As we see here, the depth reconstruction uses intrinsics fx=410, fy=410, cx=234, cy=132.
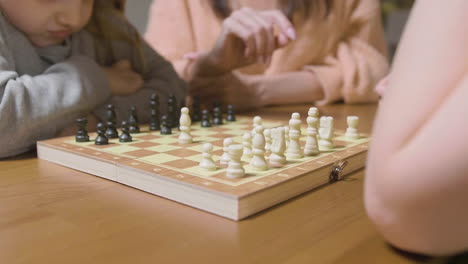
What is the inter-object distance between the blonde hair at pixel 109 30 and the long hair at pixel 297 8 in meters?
0.74

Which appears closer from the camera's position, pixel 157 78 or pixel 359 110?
pixel 157 78

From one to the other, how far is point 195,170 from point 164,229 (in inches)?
7.6

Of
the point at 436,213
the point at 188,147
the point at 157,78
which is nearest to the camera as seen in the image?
the point at 436,213

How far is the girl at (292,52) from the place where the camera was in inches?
72.6

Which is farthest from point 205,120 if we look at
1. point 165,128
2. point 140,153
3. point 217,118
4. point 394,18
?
point 394,18

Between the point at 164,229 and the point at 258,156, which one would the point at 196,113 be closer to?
the point at 258,156

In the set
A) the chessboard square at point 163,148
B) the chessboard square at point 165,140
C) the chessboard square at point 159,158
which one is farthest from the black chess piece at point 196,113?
the chessboard square at point 159,158

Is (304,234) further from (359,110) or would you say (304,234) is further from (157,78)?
(359,110)

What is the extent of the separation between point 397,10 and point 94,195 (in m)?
3.99

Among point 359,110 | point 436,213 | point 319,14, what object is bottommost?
point 359,110

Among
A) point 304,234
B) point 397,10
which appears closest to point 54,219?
point 304,234

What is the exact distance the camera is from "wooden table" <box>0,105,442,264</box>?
510mm

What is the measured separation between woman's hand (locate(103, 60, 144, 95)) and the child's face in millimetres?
195

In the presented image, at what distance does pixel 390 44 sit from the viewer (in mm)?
3871
